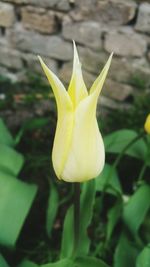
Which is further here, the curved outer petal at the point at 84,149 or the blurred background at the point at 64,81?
the blurred background at the point at 64,81

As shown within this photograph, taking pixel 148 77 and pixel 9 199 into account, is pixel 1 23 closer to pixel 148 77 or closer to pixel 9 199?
pixel 148 77

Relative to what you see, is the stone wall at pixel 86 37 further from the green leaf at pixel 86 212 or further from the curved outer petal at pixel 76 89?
the curved outer petal at pixel 76 89

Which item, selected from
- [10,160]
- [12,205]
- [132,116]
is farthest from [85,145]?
[132,116]

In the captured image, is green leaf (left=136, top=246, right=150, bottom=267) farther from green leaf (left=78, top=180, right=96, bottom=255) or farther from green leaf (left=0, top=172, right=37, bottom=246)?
green leaf (left=0, top=172, right=37, bottom=246)

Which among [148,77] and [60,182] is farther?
[148,77]

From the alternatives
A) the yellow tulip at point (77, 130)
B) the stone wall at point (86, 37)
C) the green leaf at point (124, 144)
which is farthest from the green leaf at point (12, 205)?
the stone wall at point (86, 37)

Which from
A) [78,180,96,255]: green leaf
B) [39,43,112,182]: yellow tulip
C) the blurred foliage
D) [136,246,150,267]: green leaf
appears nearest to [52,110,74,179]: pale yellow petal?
[39,43,112,182]: yellow tulip

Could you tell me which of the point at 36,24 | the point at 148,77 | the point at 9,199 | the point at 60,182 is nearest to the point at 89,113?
the point at 9,199
